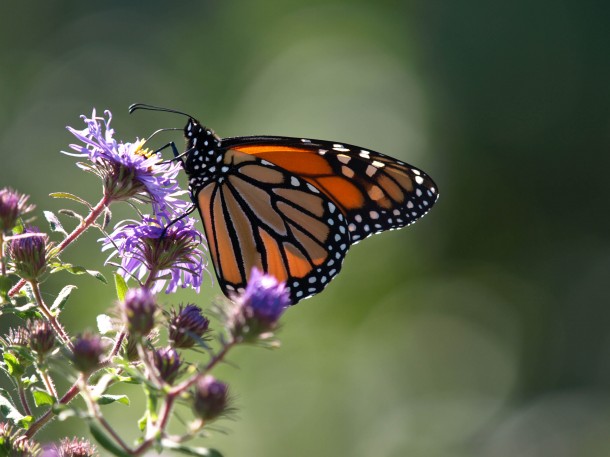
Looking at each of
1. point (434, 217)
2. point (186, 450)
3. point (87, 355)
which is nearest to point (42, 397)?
point (87, 355)

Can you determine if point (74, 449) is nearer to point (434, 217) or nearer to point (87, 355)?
point (87, 355)

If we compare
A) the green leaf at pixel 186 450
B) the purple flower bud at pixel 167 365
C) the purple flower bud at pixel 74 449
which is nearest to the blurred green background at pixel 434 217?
the purple flower bud at pixel 74 449

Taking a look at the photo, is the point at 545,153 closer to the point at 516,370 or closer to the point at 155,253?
the point at 516,370

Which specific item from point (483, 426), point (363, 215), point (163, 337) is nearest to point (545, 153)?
point (483, 426)

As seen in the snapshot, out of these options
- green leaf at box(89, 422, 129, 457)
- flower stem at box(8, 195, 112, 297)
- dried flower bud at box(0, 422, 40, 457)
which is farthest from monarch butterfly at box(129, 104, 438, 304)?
green leaf at box(89, 422, 129, 457)

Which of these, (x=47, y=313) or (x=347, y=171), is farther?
(x=347, y=171)

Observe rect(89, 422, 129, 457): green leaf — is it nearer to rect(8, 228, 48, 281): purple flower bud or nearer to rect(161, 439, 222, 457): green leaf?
rect(161, 439, 222, 457): green leaf

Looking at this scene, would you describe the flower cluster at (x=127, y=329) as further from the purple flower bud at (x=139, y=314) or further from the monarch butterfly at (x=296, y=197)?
the monarch butterfly at (x=296, y=197)
